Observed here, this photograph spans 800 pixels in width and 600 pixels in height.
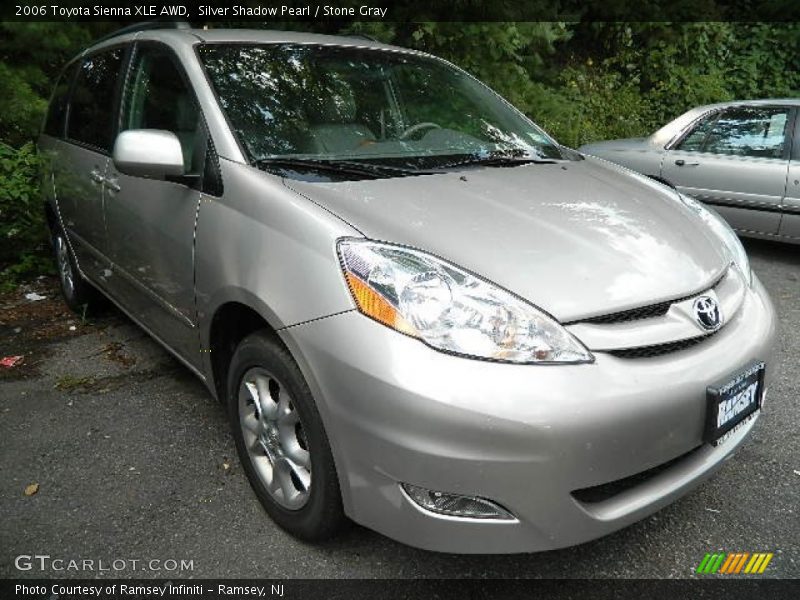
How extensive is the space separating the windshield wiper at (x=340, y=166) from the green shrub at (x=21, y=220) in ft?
9.30

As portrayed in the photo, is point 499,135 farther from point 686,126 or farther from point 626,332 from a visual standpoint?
point 686,126

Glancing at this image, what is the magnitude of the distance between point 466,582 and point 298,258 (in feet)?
3.57

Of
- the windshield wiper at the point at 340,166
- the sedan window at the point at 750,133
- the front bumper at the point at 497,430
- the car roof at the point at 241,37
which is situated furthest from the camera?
the sedan window at the point at 750,133

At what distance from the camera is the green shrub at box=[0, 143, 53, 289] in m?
4.38

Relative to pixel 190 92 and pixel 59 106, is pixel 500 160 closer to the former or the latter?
pixel 190 92

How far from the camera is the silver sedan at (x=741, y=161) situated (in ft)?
16.9

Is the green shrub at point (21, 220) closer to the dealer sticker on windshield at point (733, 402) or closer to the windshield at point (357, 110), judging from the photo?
the windshield at point (357, 110)

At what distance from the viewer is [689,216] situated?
7.86 ft

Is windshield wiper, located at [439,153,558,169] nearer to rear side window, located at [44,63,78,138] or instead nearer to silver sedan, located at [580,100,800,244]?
rear side window, located at [44,63,78,138]

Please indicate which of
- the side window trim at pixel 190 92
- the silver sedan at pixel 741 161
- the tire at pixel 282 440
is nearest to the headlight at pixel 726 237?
the tire at pixel 282 440

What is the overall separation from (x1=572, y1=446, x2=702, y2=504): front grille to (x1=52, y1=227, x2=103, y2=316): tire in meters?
3.31

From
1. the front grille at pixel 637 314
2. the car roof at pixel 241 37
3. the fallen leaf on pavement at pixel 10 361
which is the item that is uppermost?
the car roof at pixel 241 37

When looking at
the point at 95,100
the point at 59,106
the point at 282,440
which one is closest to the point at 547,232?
the point at 282,440

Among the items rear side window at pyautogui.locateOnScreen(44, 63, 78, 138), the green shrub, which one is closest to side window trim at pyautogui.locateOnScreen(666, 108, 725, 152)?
rear side window at pyautogui.locateOnScreen(44, 63, 78, 138)
